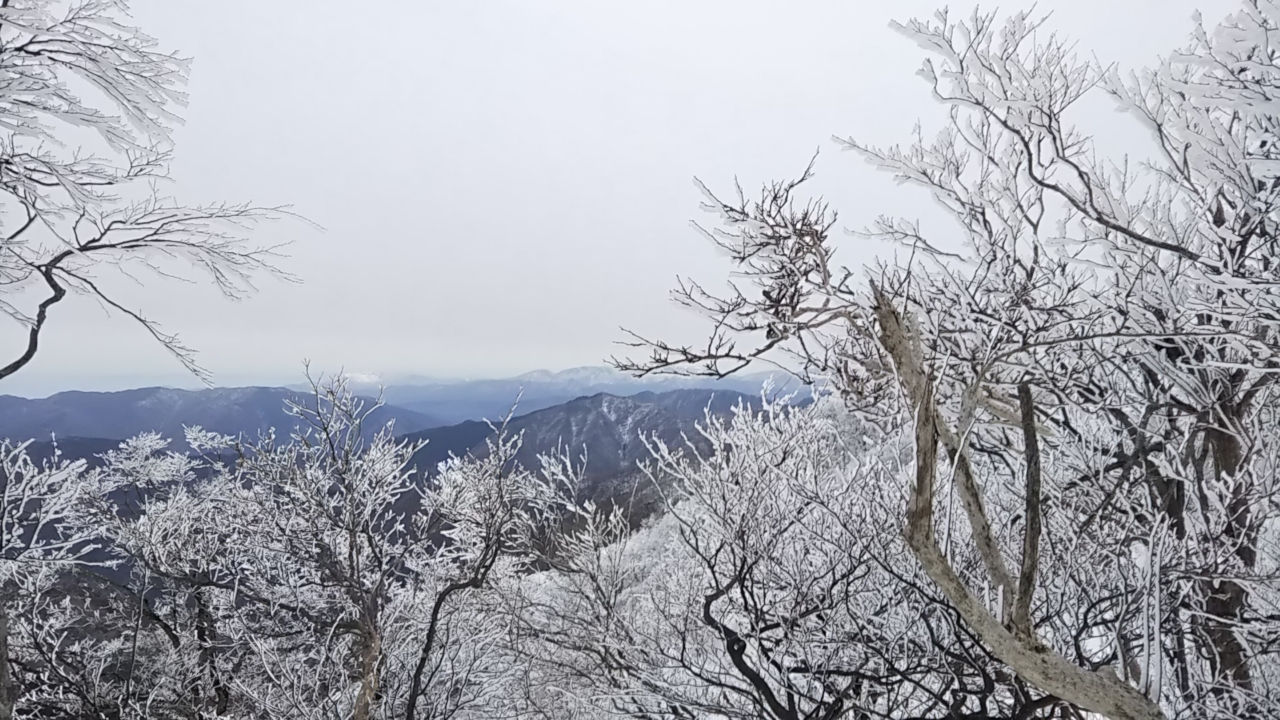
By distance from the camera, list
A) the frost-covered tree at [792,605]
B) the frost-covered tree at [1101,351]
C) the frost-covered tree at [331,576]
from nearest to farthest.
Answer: the frost-covered tree at [1101,351]
the frost-covered tree at [792,605]
the frost-covered tree at [331,576]

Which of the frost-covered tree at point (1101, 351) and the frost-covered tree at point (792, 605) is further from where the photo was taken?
the frost-covered tree at point (792, 605)

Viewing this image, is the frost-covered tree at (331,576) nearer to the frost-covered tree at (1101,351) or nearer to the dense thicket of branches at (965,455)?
the dense thicket of branches at (965,455)

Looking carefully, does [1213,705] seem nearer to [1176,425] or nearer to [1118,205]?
[1176,425]

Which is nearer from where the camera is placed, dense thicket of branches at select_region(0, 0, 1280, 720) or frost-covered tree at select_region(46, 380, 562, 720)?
dense thicket of branches at select_region(0, 0, 1280, 720)

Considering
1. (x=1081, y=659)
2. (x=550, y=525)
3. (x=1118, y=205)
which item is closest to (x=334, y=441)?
(x=550, y=525)

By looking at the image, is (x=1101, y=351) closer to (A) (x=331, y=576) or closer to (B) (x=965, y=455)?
(B) (x=965, y=455)

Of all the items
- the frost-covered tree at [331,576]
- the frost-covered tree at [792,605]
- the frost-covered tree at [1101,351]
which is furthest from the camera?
the frost-covered tree at [331,576]

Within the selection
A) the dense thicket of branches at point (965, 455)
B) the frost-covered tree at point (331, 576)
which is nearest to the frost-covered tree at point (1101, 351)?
the dense thicket of branches at point (965, 455)

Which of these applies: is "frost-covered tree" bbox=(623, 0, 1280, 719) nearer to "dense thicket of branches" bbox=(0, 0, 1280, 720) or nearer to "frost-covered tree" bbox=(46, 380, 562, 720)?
"dense thicket of branches" bbox=(0, 0, 1280, 720)

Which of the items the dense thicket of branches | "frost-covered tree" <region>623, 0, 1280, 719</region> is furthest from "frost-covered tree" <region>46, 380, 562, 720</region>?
"frost-covered tree" <region>623, 0, 1280, 719</region>

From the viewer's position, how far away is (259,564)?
8086mm

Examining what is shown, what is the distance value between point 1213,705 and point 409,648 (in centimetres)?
960

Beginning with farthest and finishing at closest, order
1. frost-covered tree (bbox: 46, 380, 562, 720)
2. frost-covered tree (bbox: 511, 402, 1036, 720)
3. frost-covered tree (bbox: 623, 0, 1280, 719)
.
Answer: frost-covered tree (bbox: 46, 380, 562, 720), frost-covered tree (bbox: 511, 402, 1036, 720), frost-covered tree (bbox: 623, 0, 1280, 719)

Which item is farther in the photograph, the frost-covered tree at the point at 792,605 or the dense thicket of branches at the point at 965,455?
the frost-covered tree at the point at 792,605
